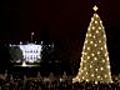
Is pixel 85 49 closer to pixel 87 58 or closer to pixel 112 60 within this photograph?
pixel 87 58

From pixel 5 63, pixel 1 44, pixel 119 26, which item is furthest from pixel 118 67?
pixel 1 44

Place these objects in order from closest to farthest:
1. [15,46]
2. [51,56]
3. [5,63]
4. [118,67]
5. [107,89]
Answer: [107,89]
[118,67]
[5,63]
[51,56]
[15,46]

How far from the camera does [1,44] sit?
5800cm

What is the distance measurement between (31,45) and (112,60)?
62.7 metres

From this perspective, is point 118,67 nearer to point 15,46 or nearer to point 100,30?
point 100,30

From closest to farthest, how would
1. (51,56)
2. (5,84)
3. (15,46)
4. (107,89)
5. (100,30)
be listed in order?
(5,84) < (107,89) < (100,30) < (51,56) < (15,46)

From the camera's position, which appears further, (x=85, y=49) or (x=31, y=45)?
(x=31, y=45)

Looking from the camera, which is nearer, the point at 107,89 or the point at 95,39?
the point at 107,89

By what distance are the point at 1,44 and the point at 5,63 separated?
927 cm

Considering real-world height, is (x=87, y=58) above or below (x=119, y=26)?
below

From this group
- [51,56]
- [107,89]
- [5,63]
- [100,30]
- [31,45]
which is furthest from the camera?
[31,45]

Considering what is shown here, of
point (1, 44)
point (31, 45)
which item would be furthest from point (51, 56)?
point (31, 45)

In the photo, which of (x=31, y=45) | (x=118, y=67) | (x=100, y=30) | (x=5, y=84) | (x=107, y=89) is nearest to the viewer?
(x=5, y=84)

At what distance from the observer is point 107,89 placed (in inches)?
814
